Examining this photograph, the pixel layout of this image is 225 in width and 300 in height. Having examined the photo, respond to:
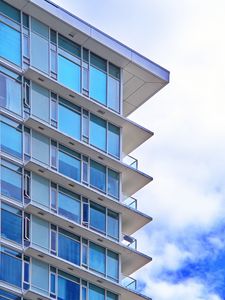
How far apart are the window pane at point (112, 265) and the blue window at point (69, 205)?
2.27 m

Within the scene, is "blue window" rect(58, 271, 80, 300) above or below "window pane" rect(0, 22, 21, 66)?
below

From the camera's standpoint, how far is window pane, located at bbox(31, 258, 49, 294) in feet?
204

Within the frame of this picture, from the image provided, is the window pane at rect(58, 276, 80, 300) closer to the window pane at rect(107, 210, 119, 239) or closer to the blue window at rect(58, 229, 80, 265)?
the blue window at rect(58, 229, 80, 265)

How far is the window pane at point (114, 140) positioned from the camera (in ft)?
223

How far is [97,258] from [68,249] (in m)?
1.71

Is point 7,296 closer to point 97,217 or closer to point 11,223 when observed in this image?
point 11,223

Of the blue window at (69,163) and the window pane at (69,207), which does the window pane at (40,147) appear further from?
the window pane at (69,207)

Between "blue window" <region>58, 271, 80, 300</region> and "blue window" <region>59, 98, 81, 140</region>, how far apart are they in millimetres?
6584

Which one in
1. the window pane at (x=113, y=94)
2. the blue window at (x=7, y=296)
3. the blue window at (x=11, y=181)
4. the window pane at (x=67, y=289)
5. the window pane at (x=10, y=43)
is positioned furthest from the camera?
the window pane at (x=113, y=94)

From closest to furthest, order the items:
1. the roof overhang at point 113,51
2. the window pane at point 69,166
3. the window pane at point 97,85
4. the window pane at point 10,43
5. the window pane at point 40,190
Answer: the window pane at point 40,190
the window pane at point 10,43
the window pane at point 69,166
the roof overhang at point 113,51
the window pane at point 97,85

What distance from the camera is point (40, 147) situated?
6450 cm

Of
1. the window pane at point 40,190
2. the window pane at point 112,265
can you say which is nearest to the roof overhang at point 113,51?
the window pane at point 40,190

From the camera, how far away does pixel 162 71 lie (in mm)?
70750

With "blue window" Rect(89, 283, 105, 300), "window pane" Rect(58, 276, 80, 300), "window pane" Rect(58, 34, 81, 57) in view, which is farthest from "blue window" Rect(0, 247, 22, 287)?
"window pane" Rect(58, 34, 81, 57)
